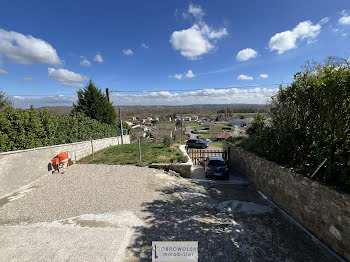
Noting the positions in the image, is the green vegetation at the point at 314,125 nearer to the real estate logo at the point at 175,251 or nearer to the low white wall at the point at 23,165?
the real estate logo at the point at 175,251

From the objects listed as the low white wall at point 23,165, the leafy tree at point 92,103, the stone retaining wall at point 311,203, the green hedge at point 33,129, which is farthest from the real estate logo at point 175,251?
the leafy tree at point 92,103

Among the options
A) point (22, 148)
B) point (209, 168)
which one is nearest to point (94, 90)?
point (22, 148)

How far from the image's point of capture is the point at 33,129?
6.79 m

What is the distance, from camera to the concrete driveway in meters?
3.01

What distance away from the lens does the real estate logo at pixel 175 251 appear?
1953 mm

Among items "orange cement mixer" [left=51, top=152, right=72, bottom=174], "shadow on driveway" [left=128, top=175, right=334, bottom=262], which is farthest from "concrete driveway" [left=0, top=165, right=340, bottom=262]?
"orange cement mixer" [left=51, top=152, right=72, bottom=174]

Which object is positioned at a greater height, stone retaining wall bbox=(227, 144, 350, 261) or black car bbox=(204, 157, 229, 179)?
stone retaining wall bbox=(227, 144, 350, 261)

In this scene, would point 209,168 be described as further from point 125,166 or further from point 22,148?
point 22,148

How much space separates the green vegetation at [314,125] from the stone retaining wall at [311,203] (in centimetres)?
37

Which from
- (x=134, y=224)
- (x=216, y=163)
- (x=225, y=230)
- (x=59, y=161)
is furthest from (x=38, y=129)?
(x=216, y=163)

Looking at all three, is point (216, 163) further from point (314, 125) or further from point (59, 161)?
point (59, 161)

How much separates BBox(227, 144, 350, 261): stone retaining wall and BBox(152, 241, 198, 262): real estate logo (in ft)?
11.5

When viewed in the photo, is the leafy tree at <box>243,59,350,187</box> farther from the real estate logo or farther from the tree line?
the tree line

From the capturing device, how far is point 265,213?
4691 millimetres
